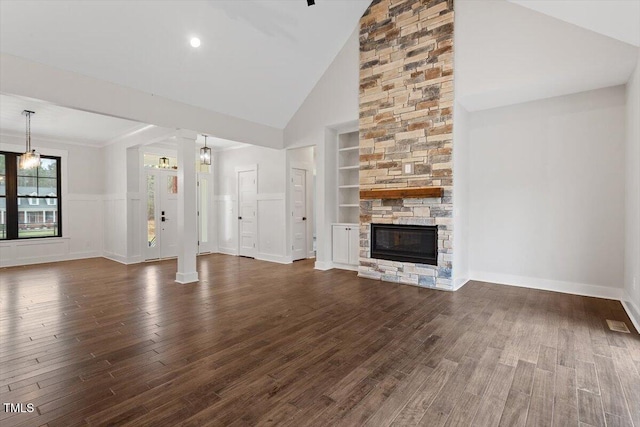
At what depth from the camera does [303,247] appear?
7508mm

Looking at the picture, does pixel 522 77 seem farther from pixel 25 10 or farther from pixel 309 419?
pixel 25 10

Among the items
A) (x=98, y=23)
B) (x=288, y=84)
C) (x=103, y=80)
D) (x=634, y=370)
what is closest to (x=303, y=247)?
(x=288, y=84)

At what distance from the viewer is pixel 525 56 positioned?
3955 millimetres

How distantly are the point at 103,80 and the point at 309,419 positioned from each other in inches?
185

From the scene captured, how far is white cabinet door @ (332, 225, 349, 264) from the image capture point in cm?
608

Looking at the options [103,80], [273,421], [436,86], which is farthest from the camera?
[436,86]

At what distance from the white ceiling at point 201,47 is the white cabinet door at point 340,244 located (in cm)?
272

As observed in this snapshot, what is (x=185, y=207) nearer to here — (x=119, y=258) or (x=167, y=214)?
(x=167, y=214)

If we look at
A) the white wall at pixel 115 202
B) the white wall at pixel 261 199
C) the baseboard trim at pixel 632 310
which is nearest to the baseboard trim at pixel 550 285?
the baseboard trim at pixel 632 310

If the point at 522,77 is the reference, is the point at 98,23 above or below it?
above

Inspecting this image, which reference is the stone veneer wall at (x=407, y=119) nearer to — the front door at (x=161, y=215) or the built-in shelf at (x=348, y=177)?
the built-in shelf at (x=348, y=177)

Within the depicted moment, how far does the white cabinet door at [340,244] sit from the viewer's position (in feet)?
20.0

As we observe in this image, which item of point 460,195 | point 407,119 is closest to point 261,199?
point 407,119

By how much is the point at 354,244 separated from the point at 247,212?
3.30 metres
